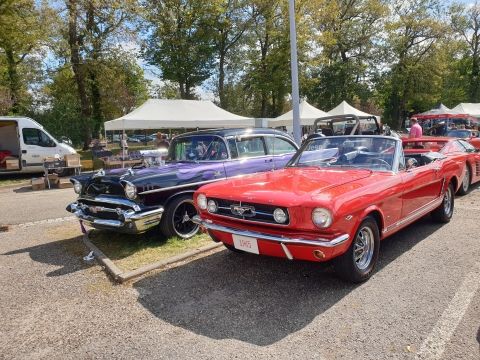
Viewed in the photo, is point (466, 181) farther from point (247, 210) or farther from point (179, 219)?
point (247, 210)

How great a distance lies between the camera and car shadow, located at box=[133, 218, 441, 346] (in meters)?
3.36

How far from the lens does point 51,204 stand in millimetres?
9641

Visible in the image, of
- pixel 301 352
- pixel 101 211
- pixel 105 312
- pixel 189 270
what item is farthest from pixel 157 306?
pixel 101 211

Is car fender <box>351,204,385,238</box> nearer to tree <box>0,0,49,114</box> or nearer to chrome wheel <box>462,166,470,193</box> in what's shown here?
chrome wheel <box>462,166,470,193</box>

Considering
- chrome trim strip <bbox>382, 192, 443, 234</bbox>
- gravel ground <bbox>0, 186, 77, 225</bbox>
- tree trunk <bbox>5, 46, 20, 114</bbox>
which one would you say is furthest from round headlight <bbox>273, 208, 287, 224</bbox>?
tree trunk <bbox>5, 46, 20, 114</bbox>

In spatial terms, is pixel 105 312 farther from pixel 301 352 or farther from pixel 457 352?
pixel 457 352

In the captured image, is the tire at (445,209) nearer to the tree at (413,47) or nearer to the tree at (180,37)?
the tree at (180,37)

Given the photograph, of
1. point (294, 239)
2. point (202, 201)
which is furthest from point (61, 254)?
point (294, 239)

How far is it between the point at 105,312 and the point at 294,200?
216cm

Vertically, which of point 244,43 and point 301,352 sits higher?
point 244,43

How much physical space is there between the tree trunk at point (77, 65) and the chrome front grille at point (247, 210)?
2162 centimetres

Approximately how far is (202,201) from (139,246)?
5.73 feet

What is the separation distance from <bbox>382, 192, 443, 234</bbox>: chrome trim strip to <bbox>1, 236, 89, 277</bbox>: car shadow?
390 centimetres

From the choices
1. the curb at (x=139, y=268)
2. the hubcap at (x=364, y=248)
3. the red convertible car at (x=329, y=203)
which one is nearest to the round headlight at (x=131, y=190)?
the curb at (x=139, y=268)
